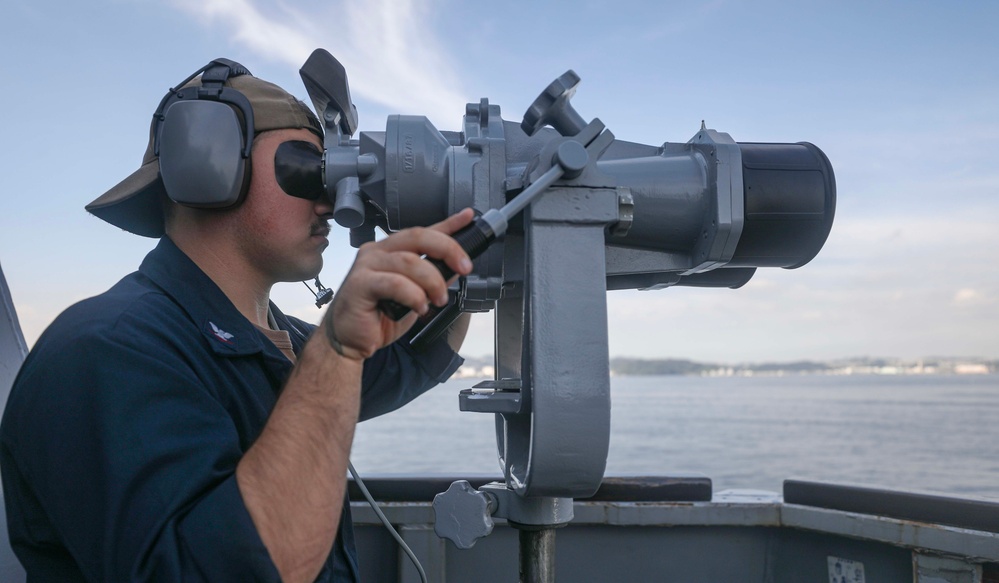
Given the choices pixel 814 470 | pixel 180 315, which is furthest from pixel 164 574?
pixel 814 470

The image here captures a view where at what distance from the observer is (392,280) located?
87 centimetres

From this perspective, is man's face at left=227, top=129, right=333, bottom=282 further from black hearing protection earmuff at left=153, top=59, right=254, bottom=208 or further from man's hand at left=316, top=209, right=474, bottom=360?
man's hand at left=316, top=209, right=474, bottom=360

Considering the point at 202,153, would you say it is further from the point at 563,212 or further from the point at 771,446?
the point at 771,446

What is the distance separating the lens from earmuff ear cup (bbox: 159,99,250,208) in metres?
1.27

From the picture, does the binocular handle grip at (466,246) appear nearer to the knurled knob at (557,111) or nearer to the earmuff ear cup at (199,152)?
the knurled knob at (557,111)

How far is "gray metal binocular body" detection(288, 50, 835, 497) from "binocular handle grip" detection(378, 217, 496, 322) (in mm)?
13

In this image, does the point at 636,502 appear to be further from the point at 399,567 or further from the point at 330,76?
the point at 330,76

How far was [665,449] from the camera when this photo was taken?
965 inches

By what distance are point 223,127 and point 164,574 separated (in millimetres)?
771

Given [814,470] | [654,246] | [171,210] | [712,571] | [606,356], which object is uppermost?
[171,210]

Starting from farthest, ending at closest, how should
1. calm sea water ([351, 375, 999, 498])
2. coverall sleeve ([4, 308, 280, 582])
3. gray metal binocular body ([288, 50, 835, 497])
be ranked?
calm sea water ([351, 375, 999, 498])
gray metal binocular body ([288, 50, 835, 497])
coverall sleeve ([4, 308, 280, 582])

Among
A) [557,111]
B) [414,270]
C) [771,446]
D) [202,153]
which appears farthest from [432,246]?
[771,446]

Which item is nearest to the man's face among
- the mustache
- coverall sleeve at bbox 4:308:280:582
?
the mustache

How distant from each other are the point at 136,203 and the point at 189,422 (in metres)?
0.72
